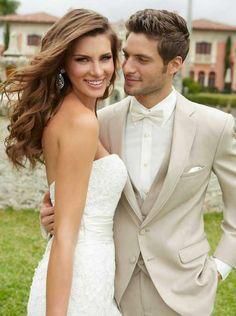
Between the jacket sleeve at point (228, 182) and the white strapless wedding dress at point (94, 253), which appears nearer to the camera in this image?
the white strapless wedding dress at point (94, 253)

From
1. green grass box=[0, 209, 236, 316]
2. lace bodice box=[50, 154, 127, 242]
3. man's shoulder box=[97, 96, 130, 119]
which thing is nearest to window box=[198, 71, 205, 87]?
green grass box=[0, 209, 236, 316]

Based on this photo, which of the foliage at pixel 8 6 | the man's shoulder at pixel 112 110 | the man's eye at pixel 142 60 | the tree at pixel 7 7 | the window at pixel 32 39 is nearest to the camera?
the man's eye at pixel 142 60

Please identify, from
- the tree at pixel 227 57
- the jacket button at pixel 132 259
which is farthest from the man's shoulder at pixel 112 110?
the tree at pixel 227 57

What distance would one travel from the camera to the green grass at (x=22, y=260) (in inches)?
244

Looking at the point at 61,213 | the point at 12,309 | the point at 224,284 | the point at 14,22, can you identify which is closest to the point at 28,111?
the point at 61,213

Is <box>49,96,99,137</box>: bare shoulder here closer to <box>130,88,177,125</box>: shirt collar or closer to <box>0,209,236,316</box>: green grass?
<box>130,88,177,125</box>: shirt collar

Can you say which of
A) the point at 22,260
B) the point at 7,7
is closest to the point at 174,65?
the point at 22,260

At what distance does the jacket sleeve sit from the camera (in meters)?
3.30

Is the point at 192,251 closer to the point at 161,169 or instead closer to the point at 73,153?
the point at 161,169

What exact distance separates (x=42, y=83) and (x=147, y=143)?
21.3 inches

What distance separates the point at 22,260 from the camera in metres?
7.38

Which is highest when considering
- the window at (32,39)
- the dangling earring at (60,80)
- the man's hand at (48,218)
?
the dangling earring at (60,80)

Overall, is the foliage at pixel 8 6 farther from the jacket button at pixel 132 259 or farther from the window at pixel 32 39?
the jacket button at pixel 132 259

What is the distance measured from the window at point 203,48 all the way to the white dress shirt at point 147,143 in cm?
6652
